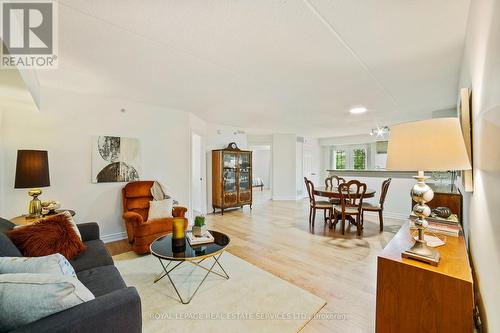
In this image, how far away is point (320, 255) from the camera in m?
3.06

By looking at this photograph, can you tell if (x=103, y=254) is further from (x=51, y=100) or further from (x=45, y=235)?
(x=51, y=100)

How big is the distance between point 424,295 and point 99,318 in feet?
5.20

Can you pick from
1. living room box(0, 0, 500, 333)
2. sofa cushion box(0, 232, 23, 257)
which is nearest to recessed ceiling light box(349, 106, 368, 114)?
living room box(0, 0, 500, 333)

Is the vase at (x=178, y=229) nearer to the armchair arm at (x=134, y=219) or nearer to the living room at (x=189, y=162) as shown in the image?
the living room at (x=189, y=162)

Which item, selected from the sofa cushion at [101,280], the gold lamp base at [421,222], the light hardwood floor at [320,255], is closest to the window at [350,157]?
the light hardwood floor at [320,255]

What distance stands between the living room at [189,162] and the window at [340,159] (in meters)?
4.13

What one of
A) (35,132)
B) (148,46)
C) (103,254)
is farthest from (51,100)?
(103,254)

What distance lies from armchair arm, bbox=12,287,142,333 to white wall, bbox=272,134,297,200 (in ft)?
21.8

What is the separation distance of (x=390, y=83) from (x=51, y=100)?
459 centimetres

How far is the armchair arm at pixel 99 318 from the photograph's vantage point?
0.93m

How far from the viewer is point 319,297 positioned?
2105 millimetres

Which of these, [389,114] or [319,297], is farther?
[389,114]

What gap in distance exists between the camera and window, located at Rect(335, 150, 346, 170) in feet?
29.1

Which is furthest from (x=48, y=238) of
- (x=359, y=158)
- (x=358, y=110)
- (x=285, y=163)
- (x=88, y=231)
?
(x=359, y=158)
